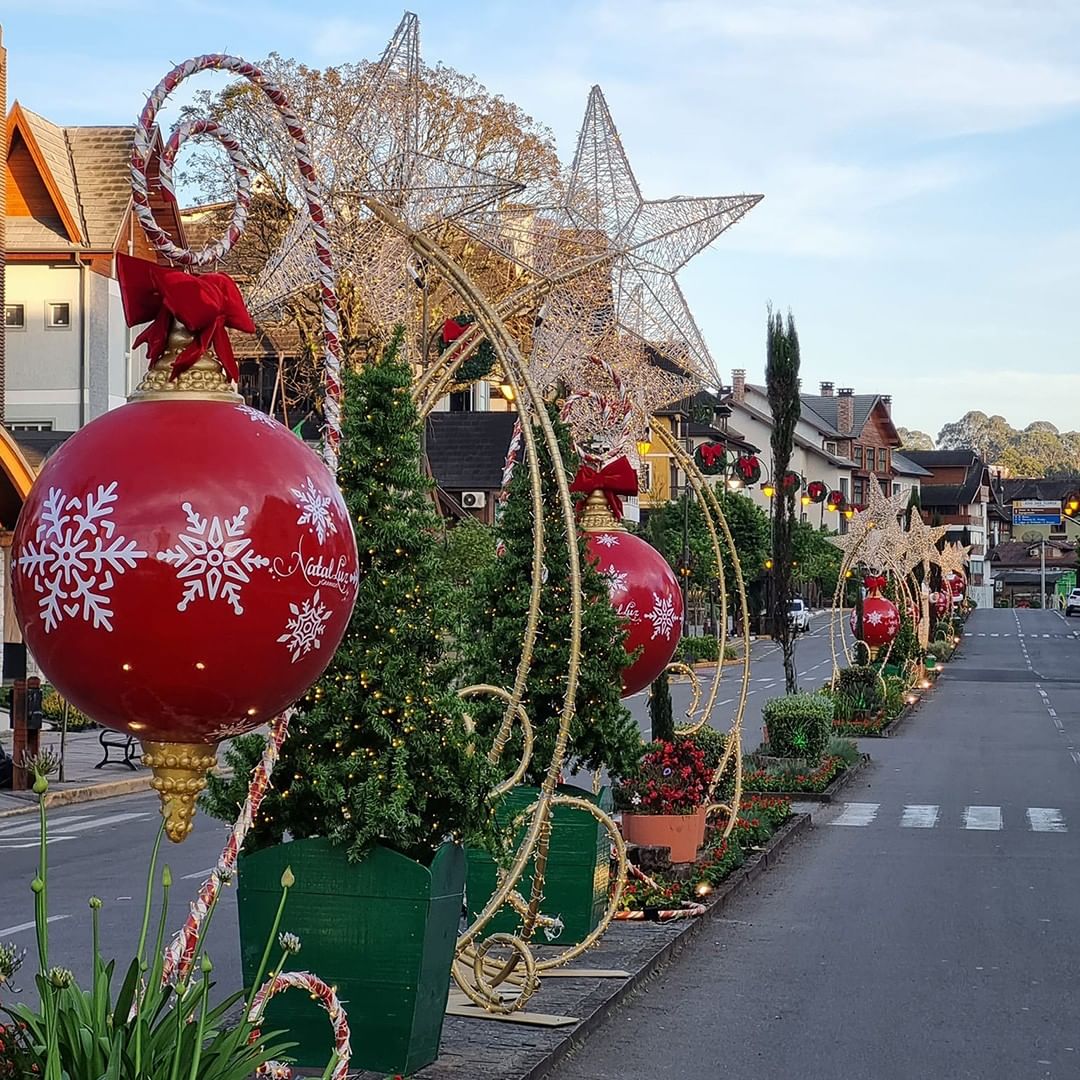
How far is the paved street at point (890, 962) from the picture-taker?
29.4ft

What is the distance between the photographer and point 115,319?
39.1 metres

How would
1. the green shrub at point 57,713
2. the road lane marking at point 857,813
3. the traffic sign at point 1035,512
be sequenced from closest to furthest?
1. the road lane marking at point 857,813
2. the green shrub at point 57,713
3. the traffic sign at point 1035,512

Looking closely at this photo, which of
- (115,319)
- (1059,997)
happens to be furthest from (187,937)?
(115,319)

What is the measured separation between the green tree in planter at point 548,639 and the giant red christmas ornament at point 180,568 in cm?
588

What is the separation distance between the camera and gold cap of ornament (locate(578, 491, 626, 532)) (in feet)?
40.7

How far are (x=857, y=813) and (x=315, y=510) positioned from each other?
17131 millimetres

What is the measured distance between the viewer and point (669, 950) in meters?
11.4

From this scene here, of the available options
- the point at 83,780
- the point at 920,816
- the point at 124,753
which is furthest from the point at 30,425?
the point at 920,816

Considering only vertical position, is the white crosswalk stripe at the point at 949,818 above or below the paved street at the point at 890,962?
below

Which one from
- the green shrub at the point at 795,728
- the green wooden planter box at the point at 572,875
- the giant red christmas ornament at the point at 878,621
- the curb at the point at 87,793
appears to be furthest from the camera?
the giant red christmas ornament at the point at 878,621

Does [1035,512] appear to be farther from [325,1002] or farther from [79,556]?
[79,556]

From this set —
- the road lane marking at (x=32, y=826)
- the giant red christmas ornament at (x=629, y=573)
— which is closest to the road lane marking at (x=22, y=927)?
the giant red christmas ornament at (x=629, y=573)

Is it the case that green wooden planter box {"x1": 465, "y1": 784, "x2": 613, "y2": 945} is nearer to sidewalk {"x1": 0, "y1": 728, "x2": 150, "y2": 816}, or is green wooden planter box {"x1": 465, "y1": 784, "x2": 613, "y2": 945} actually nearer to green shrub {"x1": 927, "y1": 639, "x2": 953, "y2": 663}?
sidewalk {"x1": 0, "y1": 728, "x2": 150, "y2": 816}

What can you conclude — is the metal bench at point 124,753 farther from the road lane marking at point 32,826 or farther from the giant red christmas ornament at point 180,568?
the giant red christmas ornament at point 180,568
